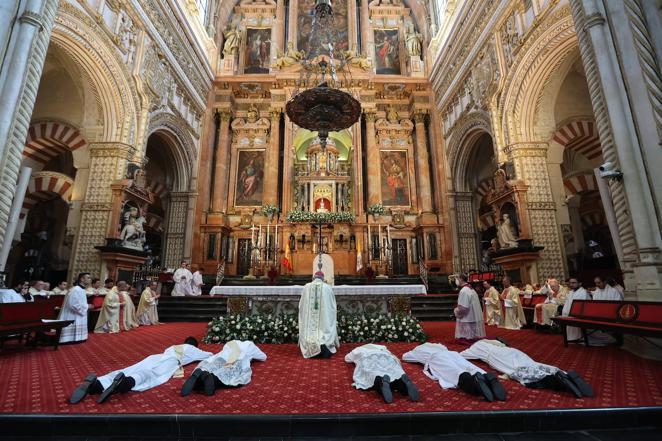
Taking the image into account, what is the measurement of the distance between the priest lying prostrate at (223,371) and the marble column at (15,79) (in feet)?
14.7

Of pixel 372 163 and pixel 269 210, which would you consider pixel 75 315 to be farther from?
pixel 372 163

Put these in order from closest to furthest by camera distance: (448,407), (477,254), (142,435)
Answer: (142,435), (448,407), (477,254)

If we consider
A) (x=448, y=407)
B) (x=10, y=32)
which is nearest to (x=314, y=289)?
(x=448, y=407)

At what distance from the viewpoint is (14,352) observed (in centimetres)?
509

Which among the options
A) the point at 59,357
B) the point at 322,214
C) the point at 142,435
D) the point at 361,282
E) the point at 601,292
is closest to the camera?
the point at 142,435

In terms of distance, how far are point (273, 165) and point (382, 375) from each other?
14.0 metres

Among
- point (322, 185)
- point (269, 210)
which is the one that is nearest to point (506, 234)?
point (322, 185)

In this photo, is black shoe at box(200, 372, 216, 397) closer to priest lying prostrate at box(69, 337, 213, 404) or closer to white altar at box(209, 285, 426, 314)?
priest lying prostrate at box(69, 337, 213, 404)

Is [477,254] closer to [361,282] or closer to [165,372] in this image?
[361,282]

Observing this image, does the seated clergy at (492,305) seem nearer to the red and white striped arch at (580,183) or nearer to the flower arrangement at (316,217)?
the red and white striped arch at (580,183)

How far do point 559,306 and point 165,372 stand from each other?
23.0ft

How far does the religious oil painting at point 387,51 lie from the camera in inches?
711

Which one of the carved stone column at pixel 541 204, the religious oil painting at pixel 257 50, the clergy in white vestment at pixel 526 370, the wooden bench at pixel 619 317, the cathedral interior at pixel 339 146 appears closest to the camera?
the clergy in white vestment at pixel 526 370

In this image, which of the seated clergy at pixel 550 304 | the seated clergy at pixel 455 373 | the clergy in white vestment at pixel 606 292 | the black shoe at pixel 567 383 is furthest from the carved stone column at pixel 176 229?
the black shoe at pixel 567 383
